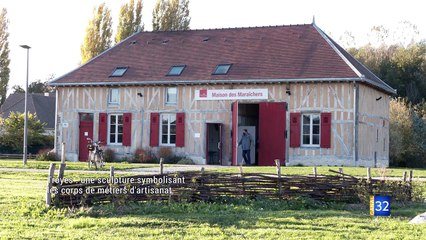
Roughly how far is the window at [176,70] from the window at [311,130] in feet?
22.7

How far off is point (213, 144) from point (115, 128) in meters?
5.19

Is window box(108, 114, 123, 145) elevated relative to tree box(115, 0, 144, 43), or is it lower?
lower

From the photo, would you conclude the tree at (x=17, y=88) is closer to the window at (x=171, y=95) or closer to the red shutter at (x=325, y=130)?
the window at (x=171, y=95)

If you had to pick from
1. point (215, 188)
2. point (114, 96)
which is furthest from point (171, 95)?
point (215, 188)

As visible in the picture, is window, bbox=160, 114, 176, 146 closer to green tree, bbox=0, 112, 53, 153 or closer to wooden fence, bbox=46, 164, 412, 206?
green tree, bbox=0, 112, 53, 153

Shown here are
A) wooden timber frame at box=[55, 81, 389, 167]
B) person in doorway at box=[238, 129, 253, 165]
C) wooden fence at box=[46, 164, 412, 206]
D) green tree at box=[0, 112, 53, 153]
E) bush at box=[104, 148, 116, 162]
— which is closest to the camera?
wooden fence at box=[46, 164, 412, 206]

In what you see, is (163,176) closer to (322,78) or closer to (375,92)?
(322,78)

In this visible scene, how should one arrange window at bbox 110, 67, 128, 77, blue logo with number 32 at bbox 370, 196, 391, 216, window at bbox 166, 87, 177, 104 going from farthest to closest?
window at bbox 110, 67, 128, 77 < window at bbox 166, 87, 177, 104 < blue logo with number 32 at bbox 370, 196, 391, 216

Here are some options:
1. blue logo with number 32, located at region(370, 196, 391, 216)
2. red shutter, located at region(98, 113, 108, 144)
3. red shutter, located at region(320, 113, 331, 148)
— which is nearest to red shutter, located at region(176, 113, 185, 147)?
red shutter, located at region(98, 113, 108, 144)

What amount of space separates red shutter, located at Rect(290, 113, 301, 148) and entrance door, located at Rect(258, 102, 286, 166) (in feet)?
1.29

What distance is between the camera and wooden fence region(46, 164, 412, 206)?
15.6 meters

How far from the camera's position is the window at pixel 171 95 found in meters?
37.2

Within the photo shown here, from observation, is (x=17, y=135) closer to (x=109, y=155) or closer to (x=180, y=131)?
(x=109, y=155)

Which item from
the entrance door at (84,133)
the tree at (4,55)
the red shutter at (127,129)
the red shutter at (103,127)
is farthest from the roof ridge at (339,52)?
the tree at (4,55)
